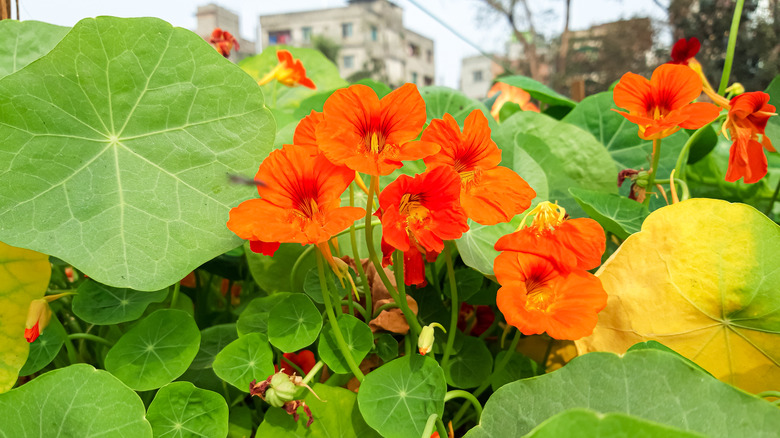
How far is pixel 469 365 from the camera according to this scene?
0.52m

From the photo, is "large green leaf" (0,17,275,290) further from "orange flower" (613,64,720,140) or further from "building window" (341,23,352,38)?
"building window" (341,23,352,38)

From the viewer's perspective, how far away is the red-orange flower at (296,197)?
38 cm

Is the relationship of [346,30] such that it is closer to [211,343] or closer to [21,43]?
[21,43]

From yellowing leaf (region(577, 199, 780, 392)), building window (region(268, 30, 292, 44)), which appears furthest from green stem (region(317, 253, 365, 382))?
building window (region(268, 30, 292, 44))

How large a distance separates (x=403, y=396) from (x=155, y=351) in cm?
25

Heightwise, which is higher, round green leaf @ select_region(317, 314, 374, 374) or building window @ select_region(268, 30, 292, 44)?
building window @ select_region(268, 30, 292, 44)

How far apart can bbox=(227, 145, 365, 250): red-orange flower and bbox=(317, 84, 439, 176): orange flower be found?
0.07 ft

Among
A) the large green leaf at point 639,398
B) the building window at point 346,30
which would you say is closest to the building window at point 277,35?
the building window at point 346,30

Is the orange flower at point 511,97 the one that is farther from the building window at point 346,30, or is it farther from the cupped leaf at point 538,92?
the building window at point 346,30

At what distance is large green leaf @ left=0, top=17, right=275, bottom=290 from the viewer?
466mm

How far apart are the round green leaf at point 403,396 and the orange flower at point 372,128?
186 mm

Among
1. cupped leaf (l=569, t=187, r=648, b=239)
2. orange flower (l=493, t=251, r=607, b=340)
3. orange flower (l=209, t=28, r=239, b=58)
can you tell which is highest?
orange flower (l=209, t=28, r=239, b=58)

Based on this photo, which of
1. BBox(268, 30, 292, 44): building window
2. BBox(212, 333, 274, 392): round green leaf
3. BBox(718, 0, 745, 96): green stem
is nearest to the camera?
BBox(212, 333, 274, 392): round green leaf

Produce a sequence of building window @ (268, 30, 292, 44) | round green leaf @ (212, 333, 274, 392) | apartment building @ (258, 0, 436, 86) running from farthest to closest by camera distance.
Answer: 1. building window @ (268, 30, 292, 44)
2. apartment building @ (258, 0, 436, 86)
3. round green leaf @ (212, 333, 274, 392)
